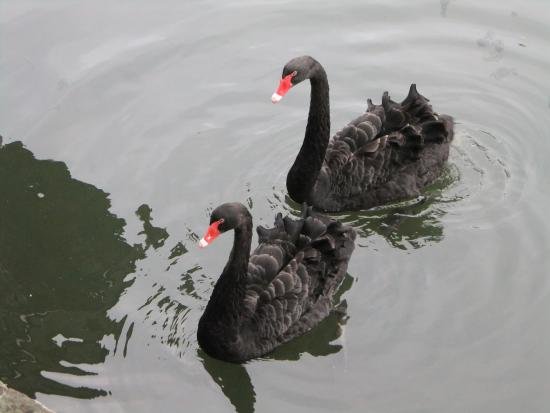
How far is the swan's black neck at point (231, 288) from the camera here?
5535 millimetres

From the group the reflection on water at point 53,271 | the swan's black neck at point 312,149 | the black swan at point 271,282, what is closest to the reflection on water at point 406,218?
the swan's black neck at point 312,149

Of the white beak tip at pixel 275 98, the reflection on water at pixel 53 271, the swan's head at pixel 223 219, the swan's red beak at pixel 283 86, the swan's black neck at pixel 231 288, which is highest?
the swan's red beak at pixel 283 86

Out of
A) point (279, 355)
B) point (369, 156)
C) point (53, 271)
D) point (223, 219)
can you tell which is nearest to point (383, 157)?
point (369, 156)

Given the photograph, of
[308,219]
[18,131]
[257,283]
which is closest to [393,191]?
[308,219]

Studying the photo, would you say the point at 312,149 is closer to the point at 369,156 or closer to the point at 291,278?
the point at 369,156

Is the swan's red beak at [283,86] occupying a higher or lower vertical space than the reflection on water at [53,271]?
higher

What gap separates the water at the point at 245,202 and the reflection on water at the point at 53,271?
0.01m

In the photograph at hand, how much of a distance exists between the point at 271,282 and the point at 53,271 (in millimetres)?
1662

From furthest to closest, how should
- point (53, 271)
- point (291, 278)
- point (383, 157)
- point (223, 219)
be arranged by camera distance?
point (383, 157) < point (53, 271) < point (291, 278) < point (223, 219)

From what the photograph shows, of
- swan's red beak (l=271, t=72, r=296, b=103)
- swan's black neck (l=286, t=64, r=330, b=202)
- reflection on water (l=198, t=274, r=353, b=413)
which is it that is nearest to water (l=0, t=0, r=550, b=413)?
reflection on water (l=198, t=274, r=353, b=413)

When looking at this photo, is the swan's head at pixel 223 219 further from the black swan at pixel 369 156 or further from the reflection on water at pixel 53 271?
the black swan at pixel 369 156

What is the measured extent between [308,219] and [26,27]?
177 inches

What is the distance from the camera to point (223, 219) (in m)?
5.31

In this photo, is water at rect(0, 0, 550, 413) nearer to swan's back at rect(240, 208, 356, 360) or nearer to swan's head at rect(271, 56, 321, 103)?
swan's back at rect(240, 208, 356, 360)
